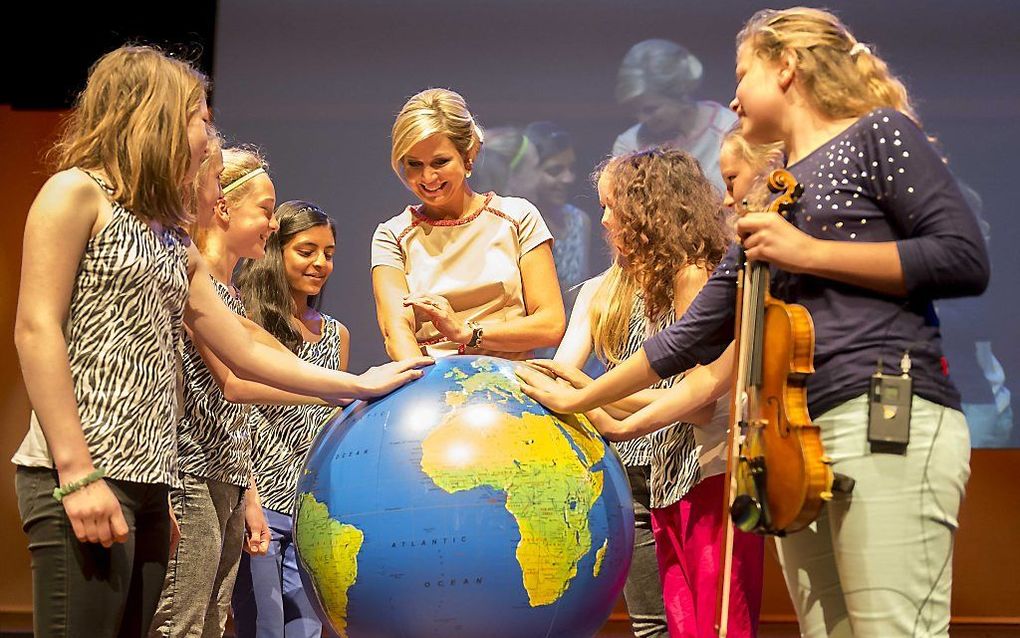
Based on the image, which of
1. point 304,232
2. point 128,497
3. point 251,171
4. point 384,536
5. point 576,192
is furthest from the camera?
point 576,192

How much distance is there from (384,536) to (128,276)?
0.76 meters

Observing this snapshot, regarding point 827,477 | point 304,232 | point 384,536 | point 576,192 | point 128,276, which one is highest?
point 576,192

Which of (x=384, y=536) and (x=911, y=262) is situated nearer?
(x=911, y=262)

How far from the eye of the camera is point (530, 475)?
7.72ft

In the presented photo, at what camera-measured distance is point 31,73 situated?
6688 millimetres

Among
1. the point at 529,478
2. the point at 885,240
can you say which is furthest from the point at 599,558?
the point at 885,240

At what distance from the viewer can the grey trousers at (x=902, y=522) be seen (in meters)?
1.81

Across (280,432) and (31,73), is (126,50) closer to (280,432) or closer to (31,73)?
(280,432)

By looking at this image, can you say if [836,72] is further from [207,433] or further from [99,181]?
Answer: [207,433]

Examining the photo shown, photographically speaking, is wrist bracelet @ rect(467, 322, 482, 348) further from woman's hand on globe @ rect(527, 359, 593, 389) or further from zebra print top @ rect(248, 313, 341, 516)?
zebra print top @ rect(248, 313, 341, 516)

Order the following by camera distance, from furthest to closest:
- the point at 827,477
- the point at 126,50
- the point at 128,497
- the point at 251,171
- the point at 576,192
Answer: the point at 576,192
the point at 251,171
the point at 126,50
the point at 128,497
the point at 827,477

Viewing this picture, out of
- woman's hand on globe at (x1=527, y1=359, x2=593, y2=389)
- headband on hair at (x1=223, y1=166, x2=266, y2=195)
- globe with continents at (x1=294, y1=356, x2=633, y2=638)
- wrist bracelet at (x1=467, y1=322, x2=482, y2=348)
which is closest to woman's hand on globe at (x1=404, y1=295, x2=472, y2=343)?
wrist bracelet at (x1=467, y1=322, x2=482, y2=348)

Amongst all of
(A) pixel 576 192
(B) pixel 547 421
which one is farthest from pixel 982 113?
(B) pixel 547 421

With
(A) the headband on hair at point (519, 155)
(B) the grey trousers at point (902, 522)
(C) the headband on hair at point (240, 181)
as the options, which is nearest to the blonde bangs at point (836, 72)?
(B) the grey trousers at point (902, 522)
